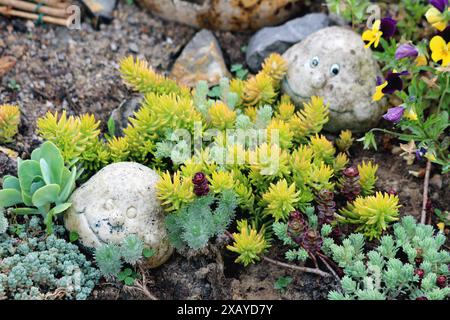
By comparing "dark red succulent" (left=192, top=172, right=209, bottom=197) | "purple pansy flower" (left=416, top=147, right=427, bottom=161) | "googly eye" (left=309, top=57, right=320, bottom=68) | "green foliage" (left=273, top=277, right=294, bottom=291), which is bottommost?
"green foliage" (left=273, top=277, right=294, bottom=291)

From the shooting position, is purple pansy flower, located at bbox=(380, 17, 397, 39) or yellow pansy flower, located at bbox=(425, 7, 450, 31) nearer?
yellow pansy flower, located at bbox=(425, 7, 450, 31)

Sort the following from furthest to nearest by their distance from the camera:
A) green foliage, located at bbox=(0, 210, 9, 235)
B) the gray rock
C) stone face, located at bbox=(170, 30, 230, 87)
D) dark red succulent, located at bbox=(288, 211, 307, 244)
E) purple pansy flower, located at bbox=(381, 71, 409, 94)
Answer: stone face, located at bbox=(170, 30, 230, 87)
the gray rock
purple pansy flower, located at bbox=(381, 71, 409, 94)
green foliage, located at bbox=(0, 210, 9, 235)
dark red succulent, located at bbox=(288, 211, 307, 244)

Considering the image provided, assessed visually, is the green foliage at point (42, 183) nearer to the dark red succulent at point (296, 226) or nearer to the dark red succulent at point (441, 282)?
the dark red succulent at point (296, 226)

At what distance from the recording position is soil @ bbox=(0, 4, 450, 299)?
3.18 meters

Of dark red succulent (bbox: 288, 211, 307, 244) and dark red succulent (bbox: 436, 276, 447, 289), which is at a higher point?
dark red succulent (bbox: 288, 211, 307, 244)

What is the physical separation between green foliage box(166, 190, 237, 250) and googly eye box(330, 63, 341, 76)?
3.67 feet

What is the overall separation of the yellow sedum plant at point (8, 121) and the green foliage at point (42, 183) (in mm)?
389

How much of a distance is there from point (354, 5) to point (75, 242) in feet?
7.40

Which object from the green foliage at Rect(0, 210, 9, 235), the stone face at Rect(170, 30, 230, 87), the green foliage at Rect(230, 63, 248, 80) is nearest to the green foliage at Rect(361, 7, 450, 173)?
the green foliage at Rect(230, 63, 248, 80)

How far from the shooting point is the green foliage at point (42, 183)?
10.4ft

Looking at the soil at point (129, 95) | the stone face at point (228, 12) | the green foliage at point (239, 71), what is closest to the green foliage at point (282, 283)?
the soil at point (129, 95)

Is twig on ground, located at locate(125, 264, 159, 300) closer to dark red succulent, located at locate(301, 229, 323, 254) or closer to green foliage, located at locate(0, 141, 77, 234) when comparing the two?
green foliage, located at locate(0, 141, 77, 234)

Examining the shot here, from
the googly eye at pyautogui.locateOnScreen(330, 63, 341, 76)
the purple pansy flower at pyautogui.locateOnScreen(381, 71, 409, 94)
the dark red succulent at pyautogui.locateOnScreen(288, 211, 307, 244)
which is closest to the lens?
the dark red succulent at pyautogui.locateOnScreen(288, 211, 307, 244)
